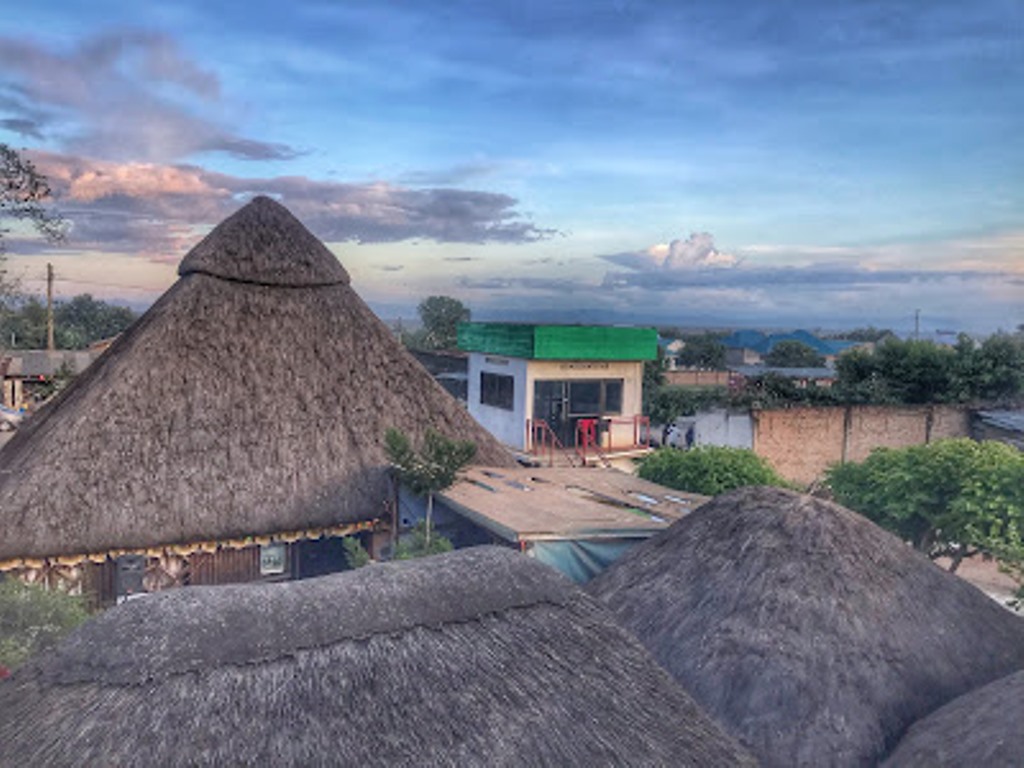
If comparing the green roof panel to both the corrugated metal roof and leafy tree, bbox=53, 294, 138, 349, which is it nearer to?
the corrugated metal roof

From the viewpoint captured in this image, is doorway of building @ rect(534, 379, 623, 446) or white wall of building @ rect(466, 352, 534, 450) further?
doorway of building @ rect(534, 379, 623, 446)

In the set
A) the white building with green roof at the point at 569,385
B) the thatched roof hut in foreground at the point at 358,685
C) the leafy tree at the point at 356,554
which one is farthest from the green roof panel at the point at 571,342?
the thatched roof hut in foreground at the point at 358,685

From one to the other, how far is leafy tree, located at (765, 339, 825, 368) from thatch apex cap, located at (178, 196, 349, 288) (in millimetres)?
44722

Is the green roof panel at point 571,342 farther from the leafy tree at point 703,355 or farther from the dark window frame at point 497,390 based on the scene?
the leafy tree at point 703,355

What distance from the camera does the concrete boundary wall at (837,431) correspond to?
22.5 metres

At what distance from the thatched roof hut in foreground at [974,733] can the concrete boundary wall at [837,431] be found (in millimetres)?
15179

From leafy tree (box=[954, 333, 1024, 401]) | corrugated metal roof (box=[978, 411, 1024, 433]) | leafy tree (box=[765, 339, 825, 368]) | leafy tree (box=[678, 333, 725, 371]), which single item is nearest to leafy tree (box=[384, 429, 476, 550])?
corrugated metal roof (box=[978, 411, 1024, 433])

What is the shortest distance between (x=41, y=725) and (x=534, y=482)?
28.7 ft

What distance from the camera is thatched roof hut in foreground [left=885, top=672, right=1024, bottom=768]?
645 centimetres

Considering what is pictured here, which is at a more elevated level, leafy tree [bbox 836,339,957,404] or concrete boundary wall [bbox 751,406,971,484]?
leafy tree [bbox 836,339,957,404]

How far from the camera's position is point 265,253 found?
15.2 metres

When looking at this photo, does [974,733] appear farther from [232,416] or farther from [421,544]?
[232,416]

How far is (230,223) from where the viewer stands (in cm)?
1559

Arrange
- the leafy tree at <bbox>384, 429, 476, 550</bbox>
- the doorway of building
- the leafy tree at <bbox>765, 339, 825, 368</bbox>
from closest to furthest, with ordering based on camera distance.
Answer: the leafy tree at <bbox>384, 429, 476, 550</bbox>
the doorway of building
the leafy tree at <bbox>765, 339, 825, 368</bbox>
